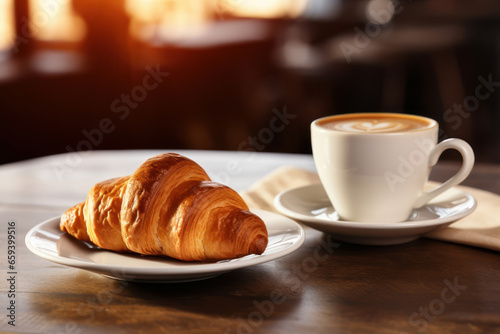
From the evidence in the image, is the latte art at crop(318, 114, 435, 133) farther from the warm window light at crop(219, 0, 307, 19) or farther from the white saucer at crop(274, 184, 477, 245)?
the warm window light at crop(219, 0, 307, 19)

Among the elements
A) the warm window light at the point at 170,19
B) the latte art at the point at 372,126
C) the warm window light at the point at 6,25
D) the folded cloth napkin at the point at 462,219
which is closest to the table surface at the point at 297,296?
the folded cloth napkin at the point at 462,219

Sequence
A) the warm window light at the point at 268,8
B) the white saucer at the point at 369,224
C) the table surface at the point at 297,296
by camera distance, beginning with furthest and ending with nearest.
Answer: the warm window light at the point at 268,8 → the white saucer at the point at 369,224 → the table surface at the point at 297,296

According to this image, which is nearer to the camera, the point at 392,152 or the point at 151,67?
the point at 392,152

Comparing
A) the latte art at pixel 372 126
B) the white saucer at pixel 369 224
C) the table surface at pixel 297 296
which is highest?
the latte art at pixel 372 126

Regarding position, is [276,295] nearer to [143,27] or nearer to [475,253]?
[475,253]

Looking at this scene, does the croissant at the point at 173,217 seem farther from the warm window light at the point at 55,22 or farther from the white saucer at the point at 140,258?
the warm window light at the point at 55,22

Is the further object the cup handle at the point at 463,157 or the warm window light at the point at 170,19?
the warm window light at the point at 170,19

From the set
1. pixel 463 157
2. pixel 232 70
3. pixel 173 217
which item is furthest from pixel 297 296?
pixel 232 70

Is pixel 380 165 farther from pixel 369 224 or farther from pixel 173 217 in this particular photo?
pixel 173 217

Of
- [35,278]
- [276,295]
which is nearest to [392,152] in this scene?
[276,295]
